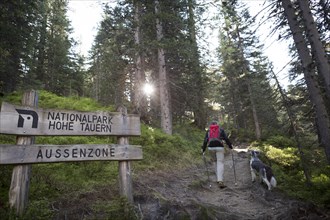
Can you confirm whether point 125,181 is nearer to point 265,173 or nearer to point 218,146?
point 218,146

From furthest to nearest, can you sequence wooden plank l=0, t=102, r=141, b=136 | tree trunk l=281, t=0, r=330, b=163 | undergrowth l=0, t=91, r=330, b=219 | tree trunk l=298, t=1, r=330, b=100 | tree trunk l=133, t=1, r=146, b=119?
tree trunk l=133, t=1, r=146, b=119 < tree trunk l=281, t=0, r=330, b=163 < tree trunk l=298, t=1, r=330, b=100 < undergrowth l=0, t=91, r=330, b=219 < wooden plank l=0, t=102, r=141, b=136

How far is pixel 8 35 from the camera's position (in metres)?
14.4

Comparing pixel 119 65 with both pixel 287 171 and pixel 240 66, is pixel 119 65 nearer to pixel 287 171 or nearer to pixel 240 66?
pixel 287 171

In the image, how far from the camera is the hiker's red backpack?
9.05 metres

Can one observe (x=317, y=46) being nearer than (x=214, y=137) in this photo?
Yes

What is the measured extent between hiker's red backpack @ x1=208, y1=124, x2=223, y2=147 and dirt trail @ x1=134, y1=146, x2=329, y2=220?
1428 mm

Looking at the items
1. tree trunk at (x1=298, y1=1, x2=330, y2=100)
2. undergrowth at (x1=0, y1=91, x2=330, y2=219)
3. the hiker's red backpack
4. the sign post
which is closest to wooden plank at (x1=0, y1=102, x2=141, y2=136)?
the sign post

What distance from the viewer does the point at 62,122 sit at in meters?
5.02

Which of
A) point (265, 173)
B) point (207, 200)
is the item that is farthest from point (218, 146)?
point (207, 200)

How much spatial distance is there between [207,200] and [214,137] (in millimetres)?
2512

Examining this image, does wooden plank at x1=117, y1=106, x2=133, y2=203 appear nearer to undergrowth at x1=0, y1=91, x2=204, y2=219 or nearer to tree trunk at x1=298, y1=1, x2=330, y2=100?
undergrowth at x1=0, y1=91, x2=204, y2=219

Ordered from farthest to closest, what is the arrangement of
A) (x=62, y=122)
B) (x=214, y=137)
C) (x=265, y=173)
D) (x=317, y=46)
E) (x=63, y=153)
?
(x=214, y=137), (x=317, y=46), (x=265, y=173), (x=62, y=122), (x=63, y=153)

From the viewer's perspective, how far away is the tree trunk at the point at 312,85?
8958 mm

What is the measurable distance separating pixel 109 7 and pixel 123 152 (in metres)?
13.8
